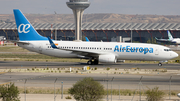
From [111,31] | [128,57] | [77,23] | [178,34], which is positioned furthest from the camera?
[111,31]

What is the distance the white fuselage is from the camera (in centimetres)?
4834

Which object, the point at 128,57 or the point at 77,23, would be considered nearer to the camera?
the point at 128,57

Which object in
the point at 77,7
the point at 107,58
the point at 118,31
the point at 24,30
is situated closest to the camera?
the point at 107,58

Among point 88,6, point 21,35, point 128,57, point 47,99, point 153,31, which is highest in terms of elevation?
point 88,6

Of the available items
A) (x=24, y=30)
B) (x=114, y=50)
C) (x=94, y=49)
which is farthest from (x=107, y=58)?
(x=24, y=30)

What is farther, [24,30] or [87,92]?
[24,30]

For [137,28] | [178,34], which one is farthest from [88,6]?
[178,34]

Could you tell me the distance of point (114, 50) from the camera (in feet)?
160

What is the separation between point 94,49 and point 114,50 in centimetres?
353

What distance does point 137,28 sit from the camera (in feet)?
557

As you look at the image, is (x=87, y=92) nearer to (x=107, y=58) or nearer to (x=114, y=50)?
(x=107, y=58)

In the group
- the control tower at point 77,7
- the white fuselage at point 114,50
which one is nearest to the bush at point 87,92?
the white fuselage at point 114,50

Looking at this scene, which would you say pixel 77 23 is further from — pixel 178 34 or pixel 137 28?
pixel 178 34

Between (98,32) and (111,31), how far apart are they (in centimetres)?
832
